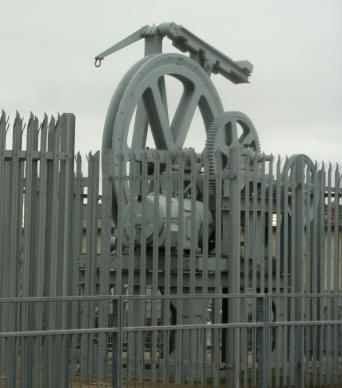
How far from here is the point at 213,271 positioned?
1416cm

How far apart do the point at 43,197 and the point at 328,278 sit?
6120mm

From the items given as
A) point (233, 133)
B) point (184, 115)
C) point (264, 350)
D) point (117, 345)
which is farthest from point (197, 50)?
point (117, 345)

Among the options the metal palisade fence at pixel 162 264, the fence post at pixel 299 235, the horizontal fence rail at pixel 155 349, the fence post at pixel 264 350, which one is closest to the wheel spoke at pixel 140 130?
the metal palisade fence at pixel 162 264

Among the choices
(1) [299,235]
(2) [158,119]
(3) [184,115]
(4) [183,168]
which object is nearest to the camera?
(4) [183,168]

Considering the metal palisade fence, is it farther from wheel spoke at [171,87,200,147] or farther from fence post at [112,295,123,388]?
wheel spoke at [171,87,200,147]

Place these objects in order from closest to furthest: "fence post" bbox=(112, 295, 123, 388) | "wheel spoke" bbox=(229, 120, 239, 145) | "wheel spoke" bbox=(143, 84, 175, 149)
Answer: "fence post" bbox=(112, 295, 123, 388) < "wheel spoke" bbox=(229, 120, 239, 145) < "wheel spoke" bbox=(143, 84, 175, 149)

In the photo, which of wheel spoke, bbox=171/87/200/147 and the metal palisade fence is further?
wheel spoke, bbox=171/87/200/147

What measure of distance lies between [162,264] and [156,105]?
11.0 feet

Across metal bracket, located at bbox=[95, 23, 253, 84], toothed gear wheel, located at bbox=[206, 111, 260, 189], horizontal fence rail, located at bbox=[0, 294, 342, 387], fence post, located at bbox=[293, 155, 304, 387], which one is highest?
metal bracket, located at bbox=[95, 23, 253, 84]

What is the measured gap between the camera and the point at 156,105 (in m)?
16.2

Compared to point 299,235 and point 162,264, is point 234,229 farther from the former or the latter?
point 299,235

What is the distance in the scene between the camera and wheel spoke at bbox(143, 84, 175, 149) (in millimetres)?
16147

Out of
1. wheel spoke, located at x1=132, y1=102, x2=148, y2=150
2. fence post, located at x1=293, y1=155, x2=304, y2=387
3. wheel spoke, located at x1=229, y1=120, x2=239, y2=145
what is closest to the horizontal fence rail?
fence post, located at x1=293, y1=155, x2=304, y2=387

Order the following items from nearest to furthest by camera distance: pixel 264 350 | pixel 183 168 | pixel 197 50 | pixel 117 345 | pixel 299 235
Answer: pixel 117 345 < pixel 264 350 < pixel 183 168 < pixel 299 235 < pixel 197 50
